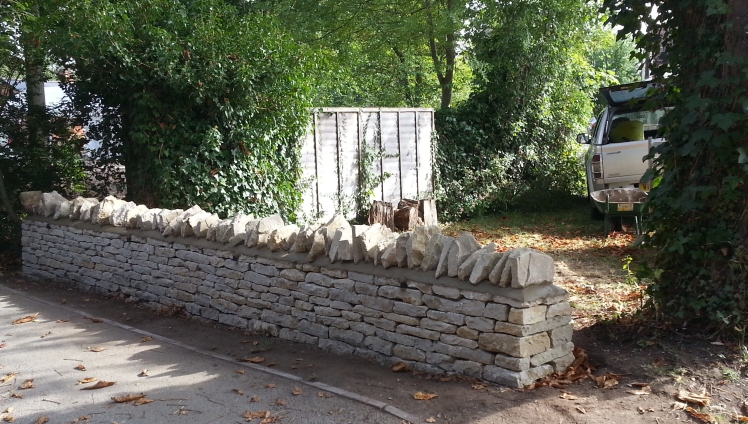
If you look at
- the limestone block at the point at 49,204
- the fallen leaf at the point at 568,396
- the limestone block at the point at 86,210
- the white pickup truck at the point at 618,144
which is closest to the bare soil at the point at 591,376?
the fallen leaf at the point at 568,396

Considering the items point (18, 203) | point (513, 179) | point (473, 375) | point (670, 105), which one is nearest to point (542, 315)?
point (473, 375)

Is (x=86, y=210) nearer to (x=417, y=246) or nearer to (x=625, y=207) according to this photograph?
(x=417, y=246)

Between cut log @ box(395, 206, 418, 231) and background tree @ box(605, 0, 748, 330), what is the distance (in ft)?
21.2

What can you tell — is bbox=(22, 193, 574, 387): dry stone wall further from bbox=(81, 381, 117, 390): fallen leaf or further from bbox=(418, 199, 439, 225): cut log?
bbox=(418, 199, 439, 225): cut log

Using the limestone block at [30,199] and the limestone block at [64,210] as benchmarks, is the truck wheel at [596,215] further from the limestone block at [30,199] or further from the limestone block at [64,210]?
the limestone block at [30,199]

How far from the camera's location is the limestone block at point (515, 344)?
449 centimetres

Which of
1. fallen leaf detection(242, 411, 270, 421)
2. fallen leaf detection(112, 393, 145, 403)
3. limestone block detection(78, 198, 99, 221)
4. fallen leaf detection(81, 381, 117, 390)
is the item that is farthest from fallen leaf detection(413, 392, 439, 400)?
limestone block detection(78, 198, 99, 221)

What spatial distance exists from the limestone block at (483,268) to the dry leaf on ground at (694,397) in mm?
1449

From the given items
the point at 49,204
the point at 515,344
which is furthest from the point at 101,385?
the point at 49,204

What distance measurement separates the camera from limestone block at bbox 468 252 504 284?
183 inches

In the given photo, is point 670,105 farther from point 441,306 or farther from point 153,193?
point 153,193

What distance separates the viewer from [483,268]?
4.64 m

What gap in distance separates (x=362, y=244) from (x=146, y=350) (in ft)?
7.34

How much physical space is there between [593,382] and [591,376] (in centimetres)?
9
